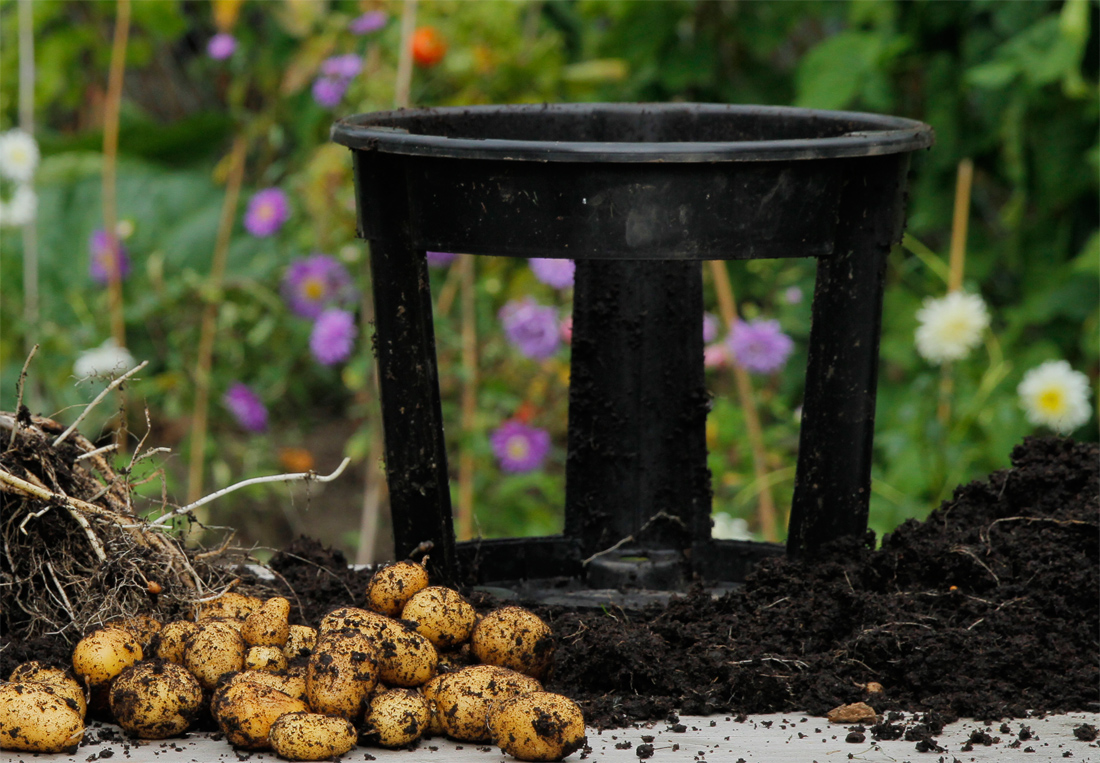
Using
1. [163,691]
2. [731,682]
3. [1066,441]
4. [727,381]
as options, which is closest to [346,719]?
[163,691]

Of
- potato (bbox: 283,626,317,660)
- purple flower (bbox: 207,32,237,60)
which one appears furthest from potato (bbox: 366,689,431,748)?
purple flower (bbox: 207,32,237,60)

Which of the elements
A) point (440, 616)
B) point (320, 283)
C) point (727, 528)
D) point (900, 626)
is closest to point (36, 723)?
point (440, 616)

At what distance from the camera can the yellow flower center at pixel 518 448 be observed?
3541 mm

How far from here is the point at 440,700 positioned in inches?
69.6

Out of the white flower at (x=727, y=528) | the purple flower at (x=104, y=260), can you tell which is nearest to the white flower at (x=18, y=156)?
the purple flower at (x=104, y=260)

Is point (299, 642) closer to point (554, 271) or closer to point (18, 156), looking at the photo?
point (554, 271)

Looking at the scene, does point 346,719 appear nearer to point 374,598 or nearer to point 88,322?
point 374,598

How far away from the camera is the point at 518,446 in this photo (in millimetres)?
3545

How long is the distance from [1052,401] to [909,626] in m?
1.26

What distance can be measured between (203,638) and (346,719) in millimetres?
269

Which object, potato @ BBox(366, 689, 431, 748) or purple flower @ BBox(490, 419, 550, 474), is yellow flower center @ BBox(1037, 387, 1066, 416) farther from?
potato @ BBox(366, 689, 431, 748)

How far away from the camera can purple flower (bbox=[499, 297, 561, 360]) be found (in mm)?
3477

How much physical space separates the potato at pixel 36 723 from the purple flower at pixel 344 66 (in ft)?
7.83

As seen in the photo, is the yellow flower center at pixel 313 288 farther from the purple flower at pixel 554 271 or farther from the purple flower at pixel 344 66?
the purple flower at pixel 554 271
